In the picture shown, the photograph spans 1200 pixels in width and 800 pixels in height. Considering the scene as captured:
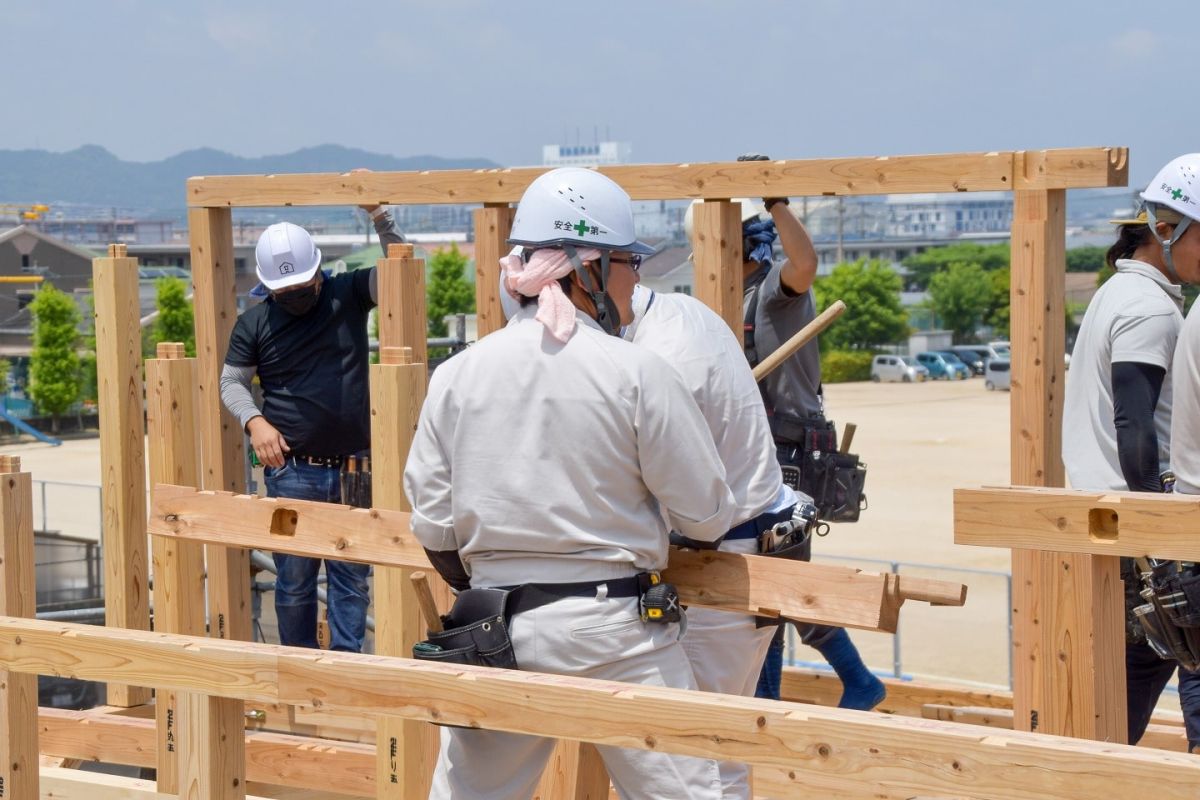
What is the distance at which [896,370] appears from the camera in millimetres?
76625

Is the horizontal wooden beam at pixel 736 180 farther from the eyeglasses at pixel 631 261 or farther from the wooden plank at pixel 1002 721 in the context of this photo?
the wooden plank at pixel 1002 721

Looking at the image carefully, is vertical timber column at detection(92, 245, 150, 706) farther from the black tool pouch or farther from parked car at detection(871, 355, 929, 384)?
parked car at detection(871, 355, 929, 384)

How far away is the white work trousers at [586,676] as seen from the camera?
365cm

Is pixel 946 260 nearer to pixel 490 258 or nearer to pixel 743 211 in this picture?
pixel 743 211

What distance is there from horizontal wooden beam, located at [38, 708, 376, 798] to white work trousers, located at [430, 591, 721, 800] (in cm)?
257

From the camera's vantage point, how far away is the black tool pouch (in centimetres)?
365

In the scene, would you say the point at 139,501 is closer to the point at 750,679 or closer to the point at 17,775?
the point at 17,775

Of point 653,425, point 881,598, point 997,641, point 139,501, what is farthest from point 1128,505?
point 997,641

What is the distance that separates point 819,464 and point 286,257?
8.00 feet

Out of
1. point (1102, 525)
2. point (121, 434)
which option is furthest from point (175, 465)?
point (1102, 525)

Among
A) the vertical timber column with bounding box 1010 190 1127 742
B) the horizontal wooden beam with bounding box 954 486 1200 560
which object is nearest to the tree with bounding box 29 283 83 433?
the vertical timber column with bounding box 1010 190 1127 742

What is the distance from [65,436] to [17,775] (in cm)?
5824

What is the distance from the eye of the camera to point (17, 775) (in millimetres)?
4477

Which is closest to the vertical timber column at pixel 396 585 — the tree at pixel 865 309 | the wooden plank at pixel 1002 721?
the wooden plank at pixel 1002 721
